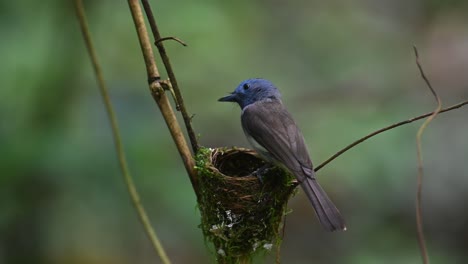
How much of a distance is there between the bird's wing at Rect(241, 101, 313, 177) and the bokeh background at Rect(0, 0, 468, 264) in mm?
586

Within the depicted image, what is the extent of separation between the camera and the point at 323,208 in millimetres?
3840

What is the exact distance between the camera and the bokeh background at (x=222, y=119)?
15.1ft

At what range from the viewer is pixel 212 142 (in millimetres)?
7797

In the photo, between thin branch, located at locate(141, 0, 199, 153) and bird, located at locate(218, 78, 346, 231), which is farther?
bird, located at locate(218, 78, 346, 231)

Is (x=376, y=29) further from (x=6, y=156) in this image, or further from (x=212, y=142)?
(x=6, y=156)

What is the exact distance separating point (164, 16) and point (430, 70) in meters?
4.47

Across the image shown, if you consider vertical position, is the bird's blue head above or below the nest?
above

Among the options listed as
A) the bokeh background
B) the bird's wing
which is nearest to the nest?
the bird's wing

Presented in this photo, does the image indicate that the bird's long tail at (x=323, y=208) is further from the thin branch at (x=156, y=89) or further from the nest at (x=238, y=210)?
the thin branch at (x=156, y=89)

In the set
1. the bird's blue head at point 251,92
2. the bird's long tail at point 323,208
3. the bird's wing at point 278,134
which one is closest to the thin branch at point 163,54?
the bird's long tail at point 323,208

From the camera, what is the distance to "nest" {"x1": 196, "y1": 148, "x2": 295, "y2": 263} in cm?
339

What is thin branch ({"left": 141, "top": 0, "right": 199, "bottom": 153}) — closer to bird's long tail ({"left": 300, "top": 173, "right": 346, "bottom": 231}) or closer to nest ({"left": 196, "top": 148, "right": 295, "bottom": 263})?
nest ({"left": 196, "top": 148, "right": 295, "bottom": 263})

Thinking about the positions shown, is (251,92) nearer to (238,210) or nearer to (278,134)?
(278,134)

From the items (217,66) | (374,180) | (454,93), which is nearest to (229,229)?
(374,180)
